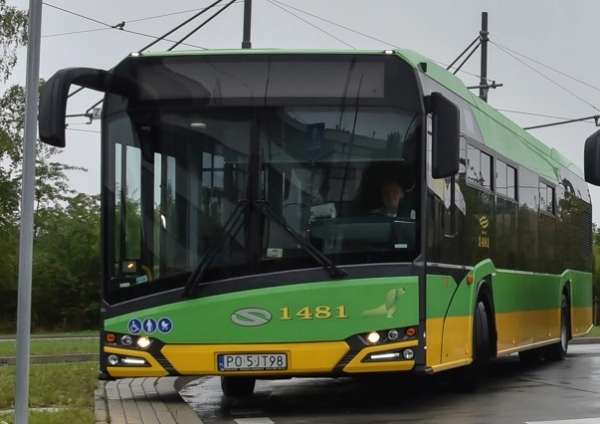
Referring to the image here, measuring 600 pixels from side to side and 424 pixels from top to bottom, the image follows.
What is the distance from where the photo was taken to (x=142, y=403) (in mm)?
13891

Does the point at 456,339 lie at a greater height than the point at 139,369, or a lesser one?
greater

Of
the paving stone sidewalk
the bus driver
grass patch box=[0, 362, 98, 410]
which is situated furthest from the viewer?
grass patch box=[0, 362, 98, 410]

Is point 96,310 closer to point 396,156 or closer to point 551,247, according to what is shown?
point 551,247

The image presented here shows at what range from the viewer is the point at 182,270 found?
1281 centimetres

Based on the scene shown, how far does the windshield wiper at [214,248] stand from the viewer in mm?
12727

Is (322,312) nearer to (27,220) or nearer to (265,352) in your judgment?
(265,352)

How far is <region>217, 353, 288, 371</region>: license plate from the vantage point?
12711 millimetres

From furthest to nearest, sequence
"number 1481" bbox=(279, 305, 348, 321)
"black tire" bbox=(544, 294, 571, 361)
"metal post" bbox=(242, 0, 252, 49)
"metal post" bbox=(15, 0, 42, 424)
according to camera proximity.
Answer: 1. "metal post" bbox=(242, 0, 252, 49)
2. "black tire" bbox=(544, 294, 571, 361)
3. "number 1481" bbox=(279, 305, 348, 321)
4. "metal post" bbox=(15, 0, 42, 424)

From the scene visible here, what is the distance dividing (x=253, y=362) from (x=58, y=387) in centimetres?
→ 343

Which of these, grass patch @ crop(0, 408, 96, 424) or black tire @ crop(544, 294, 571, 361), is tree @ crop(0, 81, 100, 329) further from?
grass patch @ crop(0, 408, 96, 424)

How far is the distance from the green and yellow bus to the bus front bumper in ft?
0.04

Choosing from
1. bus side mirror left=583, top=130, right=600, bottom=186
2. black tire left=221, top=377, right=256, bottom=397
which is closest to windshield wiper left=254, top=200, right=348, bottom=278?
bus side mirror left=583, top=130, right=600, bottom=186

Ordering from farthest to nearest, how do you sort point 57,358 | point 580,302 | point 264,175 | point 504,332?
point 57,358
point 580,302
point 504,332
point 264,175

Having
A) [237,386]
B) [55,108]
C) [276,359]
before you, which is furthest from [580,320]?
[55,108]
